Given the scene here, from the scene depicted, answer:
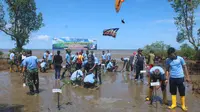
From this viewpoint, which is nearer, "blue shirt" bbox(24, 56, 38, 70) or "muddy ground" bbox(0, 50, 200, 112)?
"muddy ground" bbox(0, 50, 200, 112)

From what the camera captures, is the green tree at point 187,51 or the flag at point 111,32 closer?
the flag at point 111,32

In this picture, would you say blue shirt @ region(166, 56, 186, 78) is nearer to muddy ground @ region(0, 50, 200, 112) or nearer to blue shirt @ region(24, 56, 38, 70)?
muddy ground @ region(0, 50, 200, 112)

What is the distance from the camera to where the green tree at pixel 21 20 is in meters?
25.7

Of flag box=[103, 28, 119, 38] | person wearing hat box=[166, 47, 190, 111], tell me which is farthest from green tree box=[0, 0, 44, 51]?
person wearing hat box=[166, 47, 190, 111]

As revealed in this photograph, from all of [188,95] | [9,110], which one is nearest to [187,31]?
[188,95]

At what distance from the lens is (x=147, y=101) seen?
30.6 ft

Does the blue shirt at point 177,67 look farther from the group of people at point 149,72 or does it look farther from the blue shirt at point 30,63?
the blue shirt at point 30,63

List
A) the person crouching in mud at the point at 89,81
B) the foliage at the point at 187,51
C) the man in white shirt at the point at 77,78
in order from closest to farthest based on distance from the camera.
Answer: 1. the person crouching in mud at the point at 89,81
2. the man in white shirt at the point at 77,78
3. the foliage at the point at 187,51

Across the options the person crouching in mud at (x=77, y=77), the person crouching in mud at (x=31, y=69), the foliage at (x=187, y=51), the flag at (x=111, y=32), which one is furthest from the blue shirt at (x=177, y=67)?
the foliage at (x=187, y=51)

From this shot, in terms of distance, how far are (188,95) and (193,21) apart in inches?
472

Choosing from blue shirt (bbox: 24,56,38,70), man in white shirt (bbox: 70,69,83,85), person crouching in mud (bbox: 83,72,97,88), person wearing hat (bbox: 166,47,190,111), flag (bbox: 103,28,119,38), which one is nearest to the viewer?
person wearing hat (bbox: 166,47,190,111)

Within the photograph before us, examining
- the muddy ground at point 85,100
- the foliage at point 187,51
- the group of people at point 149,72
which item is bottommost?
the muddy ground at point 85,100

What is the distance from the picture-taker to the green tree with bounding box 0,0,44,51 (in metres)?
25.7

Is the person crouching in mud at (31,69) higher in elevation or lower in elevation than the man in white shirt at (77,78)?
higher
